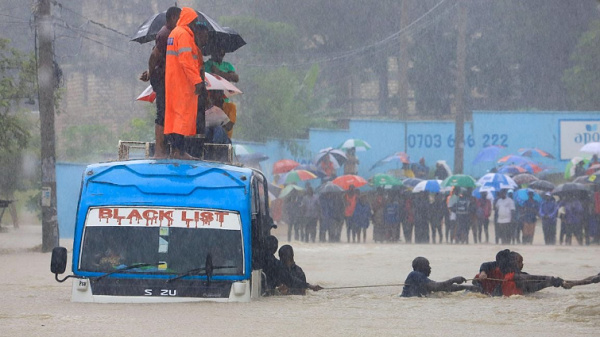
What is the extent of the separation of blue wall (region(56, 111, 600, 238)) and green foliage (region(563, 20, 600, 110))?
7435 mm

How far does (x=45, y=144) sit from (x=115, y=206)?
591 inches

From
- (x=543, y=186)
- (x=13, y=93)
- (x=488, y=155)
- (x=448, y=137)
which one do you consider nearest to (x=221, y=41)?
(x=13, y=93)

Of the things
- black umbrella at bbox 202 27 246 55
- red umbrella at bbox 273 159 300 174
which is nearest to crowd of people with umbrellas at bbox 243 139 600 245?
red umbrella at bbox 273 159 300 174

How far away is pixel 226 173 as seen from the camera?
1202 centimetres

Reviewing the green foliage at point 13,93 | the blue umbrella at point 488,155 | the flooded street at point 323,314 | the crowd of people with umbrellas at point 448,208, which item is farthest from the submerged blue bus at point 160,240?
the blue umbrella at point 488,155

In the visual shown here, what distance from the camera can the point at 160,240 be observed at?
38.1 ft

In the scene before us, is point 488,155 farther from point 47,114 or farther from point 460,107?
point 47,114

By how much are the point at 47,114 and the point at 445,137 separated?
2238 cm

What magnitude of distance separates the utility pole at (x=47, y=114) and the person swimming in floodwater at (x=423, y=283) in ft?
45.1

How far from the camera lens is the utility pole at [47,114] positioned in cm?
2570

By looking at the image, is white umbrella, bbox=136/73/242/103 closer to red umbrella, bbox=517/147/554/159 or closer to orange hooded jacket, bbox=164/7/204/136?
orange hooded jacket, bbox=164/7/204/136

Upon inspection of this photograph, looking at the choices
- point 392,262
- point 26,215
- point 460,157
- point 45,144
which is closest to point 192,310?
point 392,262

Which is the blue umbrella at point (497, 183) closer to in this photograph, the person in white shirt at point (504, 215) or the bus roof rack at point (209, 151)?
the person in white shirt at point (504, 215)

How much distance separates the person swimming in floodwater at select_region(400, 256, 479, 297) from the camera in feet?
46.3
